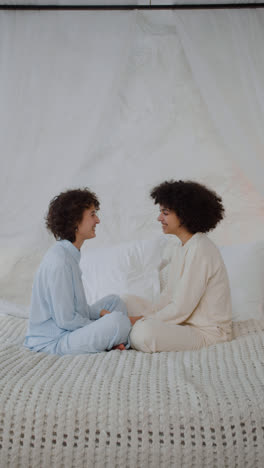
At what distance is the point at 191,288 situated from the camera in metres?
2.02

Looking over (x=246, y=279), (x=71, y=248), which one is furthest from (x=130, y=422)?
(x=246, y=279)

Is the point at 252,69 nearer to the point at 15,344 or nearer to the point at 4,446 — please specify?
the point at 15,344

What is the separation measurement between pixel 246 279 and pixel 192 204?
588 millimetres

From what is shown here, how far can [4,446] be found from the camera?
1322mm

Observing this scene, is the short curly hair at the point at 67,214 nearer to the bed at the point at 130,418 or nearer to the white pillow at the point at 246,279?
the bed at the point at 130,418

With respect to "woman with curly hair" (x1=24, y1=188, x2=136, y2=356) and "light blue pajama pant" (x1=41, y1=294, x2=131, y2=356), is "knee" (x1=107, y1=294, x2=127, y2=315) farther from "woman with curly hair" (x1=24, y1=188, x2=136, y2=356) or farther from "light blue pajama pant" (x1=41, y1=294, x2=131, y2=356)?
"light blue pajama pant" (x1=41, y1=294, x2=131, y2=356)

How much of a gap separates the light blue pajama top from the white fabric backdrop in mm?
968

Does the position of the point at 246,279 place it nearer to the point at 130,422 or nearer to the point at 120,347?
the point at 120,347

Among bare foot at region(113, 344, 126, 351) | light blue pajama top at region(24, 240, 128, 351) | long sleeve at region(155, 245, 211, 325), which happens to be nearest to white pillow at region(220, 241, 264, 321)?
long sleeve at region(155, 245, 211, 325)

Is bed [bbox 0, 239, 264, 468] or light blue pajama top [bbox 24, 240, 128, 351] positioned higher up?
light blue pajama top [bbox 24, 240, 128, 351]

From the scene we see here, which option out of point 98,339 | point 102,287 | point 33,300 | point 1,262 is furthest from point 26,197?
point 98,339

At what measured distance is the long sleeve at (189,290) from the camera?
202 centimetres

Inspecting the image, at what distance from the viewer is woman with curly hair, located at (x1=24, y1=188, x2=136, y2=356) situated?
1864 millimetres

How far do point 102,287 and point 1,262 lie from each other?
714 millimetres
